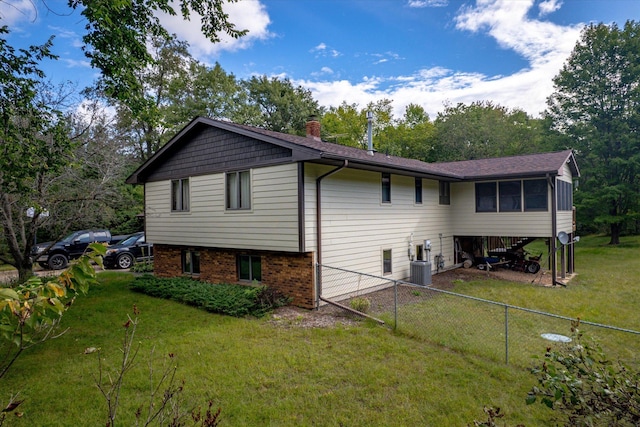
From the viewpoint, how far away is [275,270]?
9891mm

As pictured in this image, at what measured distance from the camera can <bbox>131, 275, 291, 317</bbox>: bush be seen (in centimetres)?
856

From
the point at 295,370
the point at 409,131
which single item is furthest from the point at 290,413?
the point at 409,131

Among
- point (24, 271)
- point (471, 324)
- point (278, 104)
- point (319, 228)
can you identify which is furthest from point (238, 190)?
point (278, 104)

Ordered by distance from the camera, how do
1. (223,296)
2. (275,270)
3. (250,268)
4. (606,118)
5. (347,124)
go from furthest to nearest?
(347,124), (606,118), (250,268), (275,270), (223,296)

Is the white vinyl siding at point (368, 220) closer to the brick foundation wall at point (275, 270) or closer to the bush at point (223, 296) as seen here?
the brick foundation wall at point (275, 270)

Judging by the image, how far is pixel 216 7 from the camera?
8.55m

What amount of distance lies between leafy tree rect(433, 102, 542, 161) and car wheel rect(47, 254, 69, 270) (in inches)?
1187

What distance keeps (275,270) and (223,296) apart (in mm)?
1530

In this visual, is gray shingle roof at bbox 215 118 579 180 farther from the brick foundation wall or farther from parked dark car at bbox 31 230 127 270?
parked dark car at bbox 31 230 127 270

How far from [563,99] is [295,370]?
28468 millimetres

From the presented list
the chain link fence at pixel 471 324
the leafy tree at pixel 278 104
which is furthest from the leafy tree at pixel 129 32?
the leafy tree at pixel 278 104

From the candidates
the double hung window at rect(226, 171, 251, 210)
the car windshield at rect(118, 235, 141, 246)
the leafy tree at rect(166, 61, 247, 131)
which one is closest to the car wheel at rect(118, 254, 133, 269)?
the car windshield at rect(118, 235, 141, 246)

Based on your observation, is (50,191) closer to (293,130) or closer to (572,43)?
(293,130)

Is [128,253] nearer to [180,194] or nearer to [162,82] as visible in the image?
[180,194]
